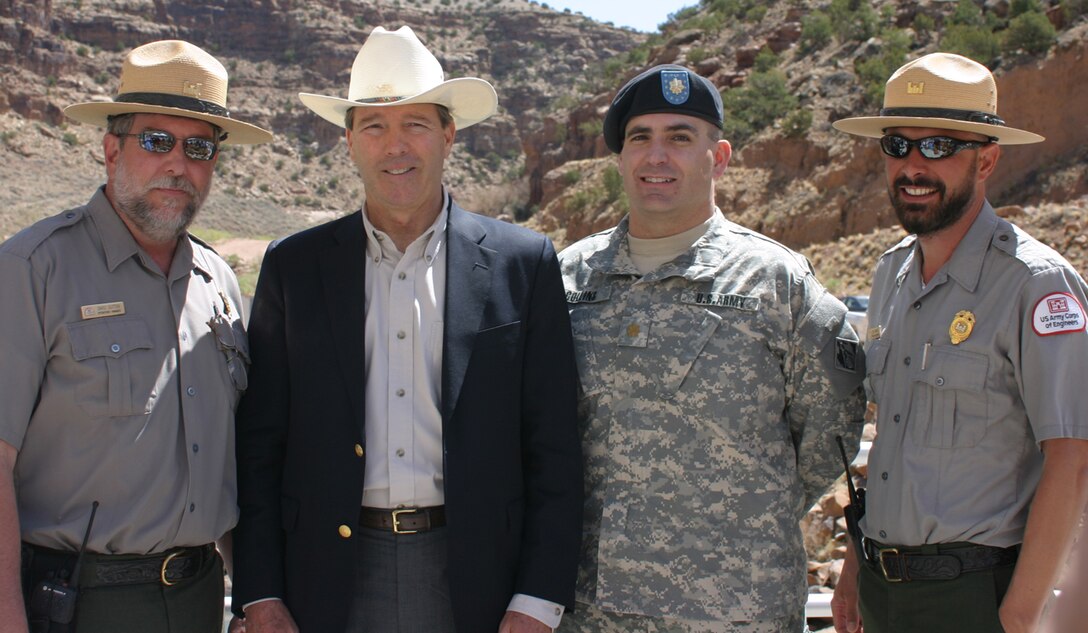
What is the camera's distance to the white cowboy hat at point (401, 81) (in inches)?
134

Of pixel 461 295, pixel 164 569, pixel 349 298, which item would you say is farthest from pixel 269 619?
pixel 461 295

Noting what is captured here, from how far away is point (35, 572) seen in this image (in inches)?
122

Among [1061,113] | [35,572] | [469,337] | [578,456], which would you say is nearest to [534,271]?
[469,337]

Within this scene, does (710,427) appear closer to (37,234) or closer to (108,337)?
(108,337)

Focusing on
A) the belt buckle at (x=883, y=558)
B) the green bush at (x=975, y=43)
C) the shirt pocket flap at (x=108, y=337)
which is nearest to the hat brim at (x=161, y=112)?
the shirt pocket flap at (x=108, y=337)

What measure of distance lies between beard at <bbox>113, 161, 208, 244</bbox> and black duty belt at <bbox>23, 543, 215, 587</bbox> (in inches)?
42.9

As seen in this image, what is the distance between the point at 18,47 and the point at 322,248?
236ft

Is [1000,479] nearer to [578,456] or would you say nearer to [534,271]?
[578,456]

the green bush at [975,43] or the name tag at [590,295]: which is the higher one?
the green bush at [975,43]

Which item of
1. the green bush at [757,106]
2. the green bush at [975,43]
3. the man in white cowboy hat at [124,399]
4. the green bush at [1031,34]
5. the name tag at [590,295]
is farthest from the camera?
the green bush at [757,106]

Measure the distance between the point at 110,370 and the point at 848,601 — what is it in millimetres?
2824

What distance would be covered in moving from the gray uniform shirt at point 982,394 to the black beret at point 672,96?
3.34 ft

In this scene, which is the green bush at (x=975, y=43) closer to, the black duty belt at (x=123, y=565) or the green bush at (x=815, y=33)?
the green bush at (x=815, y=33)

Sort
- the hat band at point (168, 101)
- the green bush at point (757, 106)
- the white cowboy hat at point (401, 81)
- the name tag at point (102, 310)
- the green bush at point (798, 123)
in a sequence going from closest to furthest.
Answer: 1. the name tag at point (102, 310)
2. the white cowboy hat at point (401, 81)
3. the hat band at point (168, 101)
4. the green bush at point (798, 123)
5. the green bush at point (757, 106)
